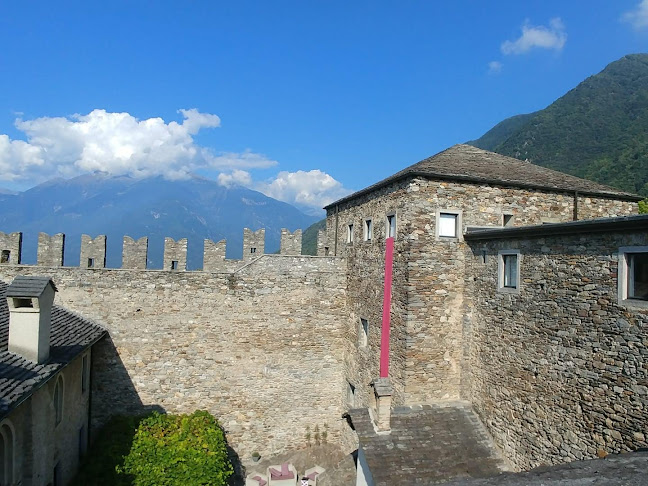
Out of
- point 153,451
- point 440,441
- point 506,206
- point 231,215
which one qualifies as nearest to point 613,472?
point 440,441

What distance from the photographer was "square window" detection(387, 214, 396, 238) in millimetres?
12023

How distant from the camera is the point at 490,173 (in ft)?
39.0

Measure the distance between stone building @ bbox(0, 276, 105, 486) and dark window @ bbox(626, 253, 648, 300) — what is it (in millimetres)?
9844

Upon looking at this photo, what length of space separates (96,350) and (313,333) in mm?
7365

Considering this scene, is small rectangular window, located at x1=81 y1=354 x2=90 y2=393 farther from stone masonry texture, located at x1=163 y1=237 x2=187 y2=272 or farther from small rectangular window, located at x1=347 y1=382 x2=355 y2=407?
small rectangular window, located at x1=347 y1=382 x2=355 y2=407

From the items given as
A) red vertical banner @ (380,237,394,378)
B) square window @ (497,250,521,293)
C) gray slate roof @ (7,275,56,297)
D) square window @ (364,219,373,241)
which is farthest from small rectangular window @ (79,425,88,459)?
square window @ (497,250,521,293)

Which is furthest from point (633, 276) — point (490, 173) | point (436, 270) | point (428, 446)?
point (428, 446)

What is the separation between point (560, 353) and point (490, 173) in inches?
216

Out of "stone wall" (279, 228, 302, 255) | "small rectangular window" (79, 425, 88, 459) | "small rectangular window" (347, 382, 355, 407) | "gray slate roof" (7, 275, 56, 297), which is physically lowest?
"small rectangular window" (79, 425, 88, 459)

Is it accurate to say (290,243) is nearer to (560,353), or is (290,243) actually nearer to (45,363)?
(45,363)

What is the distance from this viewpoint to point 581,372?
25.3 feet

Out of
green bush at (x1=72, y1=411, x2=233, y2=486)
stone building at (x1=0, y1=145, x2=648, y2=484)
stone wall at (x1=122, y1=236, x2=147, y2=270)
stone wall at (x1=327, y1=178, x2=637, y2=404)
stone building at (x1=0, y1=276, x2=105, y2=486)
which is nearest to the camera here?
stone building at (x1=0, y1=145, x2=648, y2=484)

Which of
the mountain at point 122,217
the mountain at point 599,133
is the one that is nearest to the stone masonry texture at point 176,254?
the mountain at point 599,133

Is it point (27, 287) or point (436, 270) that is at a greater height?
point (436, 270)
